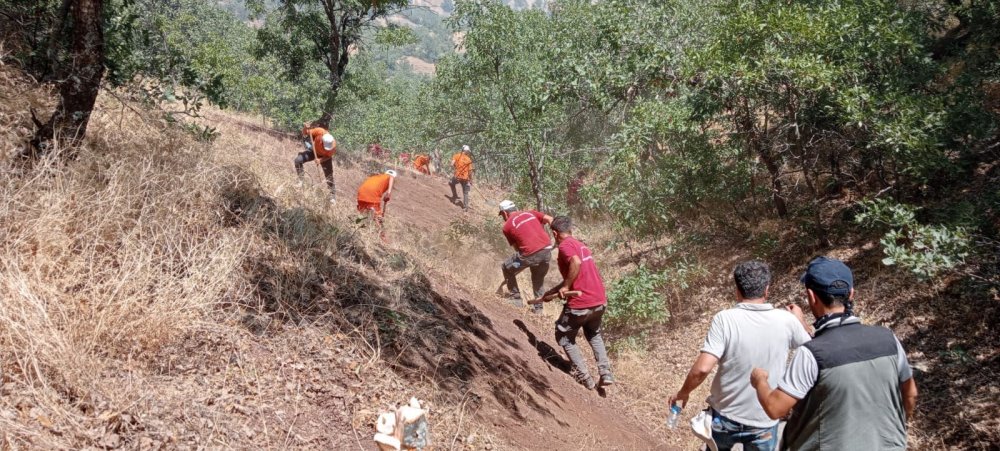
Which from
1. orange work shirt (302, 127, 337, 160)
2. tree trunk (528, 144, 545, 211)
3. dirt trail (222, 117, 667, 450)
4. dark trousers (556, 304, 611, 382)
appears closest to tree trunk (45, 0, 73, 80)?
dirt trail (222, 117, 667, 450)

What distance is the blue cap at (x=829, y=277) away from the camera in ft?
8.59

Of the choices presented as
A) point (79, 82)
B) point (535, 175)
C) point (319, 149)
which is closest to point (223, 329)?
point (79, 82)

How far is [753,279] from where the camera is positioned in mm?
3311

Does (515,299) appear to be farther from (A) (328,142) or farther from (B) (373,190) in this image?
(A) (328,142)

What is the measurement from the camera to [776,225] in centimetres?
1104

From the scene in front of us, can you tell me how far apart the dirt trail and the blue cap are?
228 cm

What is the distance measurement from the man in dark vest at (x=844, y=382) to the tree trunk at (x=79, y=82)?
15.5 ft

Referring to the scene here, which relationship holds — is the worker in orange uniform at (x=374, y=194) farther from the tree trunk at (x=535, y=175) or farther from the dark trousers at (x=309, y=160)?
the tree trunk at (x=535, y=175)

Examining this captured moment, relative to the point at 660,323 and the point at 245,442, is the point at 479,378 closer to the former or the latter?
the point at 245,442

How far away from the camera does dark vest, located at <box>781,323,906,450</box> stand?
8.32ft

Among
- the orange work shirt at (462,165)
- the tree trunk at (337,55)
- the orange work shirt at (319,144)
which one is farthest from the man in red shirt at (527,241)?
the tree trunk at (337,55)

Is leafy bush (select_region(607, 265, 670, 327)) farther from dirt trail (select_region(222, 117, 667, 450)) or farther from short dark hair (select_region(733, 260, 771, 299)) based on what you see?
short dark hair (select_region(733, 260, 771, 299))

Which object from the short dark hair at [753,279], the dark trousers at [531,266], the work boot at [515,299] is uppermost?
the short dark hair at [753,279]

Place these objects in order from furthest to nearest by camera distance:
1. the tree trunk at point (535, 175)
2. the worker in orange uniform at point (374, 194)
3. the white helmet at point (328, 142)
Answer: the tree trunk at point (535, 175) → the white helmet at point (328, 142) → the worker in orange uniform at point (374, 194)
